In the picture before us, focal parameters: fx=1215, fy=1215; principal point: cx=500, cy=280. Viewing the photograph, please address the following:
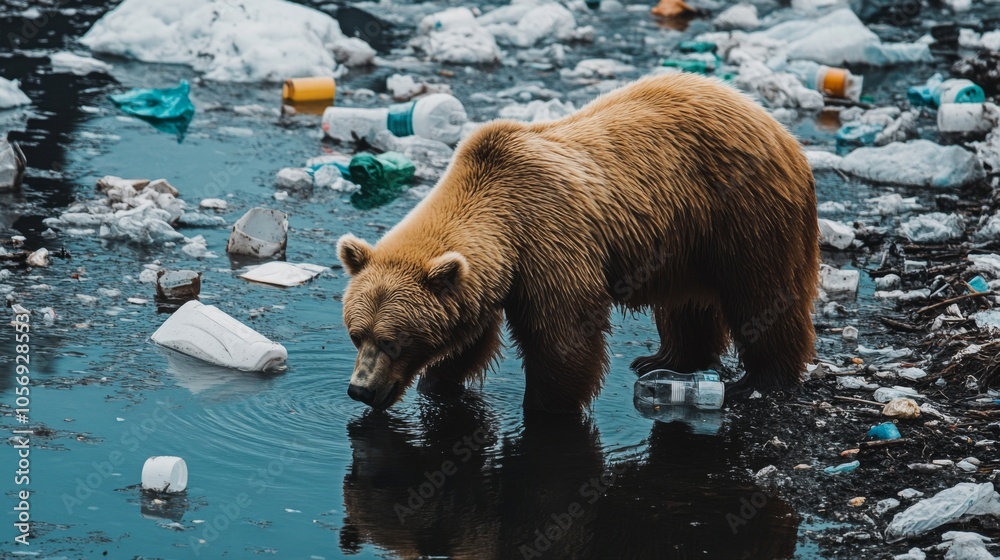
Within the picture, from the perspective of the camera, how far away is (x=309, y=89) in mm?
12523

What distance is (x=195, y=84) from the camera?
1293cm

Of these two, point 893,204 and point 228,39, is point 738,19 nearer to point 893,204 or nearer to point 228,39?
point 228,39

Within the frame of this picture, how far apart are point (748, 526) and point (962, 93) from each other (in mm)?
8613

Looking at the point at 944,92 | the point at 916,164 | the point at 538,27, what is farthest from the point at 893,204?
the point at 538,27

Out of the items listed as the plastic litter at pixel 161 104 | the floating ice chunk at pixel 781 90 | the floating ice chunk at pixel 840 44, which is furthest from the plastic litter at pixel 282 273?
the floating ice chunk at pixel 840 44

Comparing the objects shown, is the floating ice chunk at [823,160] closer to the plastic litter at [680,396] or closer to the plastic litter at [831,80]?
the plastic litter at [831,80]

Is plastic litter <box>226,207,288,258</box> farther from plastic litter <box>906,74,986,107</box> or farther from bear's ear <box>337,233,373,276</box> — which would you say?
plastic litter <box>906,74,986,107</box>

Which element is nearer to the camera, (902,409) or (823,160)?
(902,409)

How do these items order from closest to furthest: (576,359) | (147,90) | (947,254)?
(576,359)
(947,254)
(147,90)

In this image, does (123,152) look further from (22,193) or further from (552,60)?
(552,60)

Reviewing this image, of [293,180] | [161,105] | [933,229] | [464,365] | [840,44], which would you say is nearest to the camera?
[464,365]

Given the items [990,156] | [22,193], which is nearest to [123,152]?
[22,193]

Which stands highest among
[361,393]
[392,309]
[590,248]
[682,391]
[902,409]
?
[590,248]

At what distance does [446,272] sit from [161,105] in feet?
23.1
